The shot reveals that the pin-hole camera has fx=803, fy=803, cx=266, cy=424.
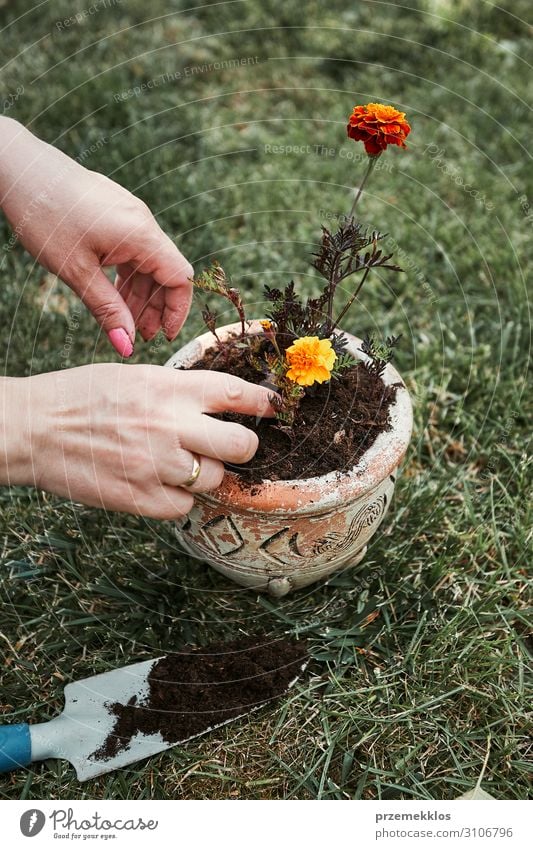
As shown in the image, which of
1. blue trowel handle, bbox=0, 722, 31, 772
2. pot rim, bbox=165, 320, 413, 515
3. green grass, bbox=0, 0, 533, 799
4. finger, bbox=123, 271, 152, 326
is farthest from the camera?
finger, bbox=123, 271, 152, 326

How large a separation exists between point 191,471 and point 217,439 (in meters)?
0.08

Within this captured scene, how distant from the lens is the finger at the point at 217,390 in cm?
148

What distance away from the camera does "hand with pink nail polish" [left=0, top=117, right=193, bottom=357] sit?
5.65 ft

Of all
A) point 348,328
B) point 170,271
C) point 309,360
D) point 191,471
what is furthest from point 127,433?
point 348,328

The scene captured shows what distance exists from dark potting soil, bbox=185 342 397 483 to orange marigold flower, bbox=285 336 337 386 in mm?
201

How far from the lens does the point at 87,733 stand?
1.76m

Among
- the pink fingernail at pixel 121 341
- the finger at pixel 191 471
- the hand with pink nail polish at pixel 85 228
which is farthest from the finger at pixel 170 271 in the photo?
the finger at pixel 191 471

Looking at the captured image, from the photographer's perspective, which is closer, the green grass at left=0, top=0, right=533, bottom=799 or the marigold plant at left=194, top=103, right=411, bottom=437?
the marigold plant at left=194, top=103, right=411, bottom=437

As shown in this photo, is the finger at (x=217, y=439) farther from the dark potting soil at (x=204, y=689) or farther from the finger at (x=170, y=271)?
the dark potting soil at (x=204, y=689)

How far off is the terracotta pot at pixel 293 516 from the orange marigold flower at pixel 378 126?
1.69 feet

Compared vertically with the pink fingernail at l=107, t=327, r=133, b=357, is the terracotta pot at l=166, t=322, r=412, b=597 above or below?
below

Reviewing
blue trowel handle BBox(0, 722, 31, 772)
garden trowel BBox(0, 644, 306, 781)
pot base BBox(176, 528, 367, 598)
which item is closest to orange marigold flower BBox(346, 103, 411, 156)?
pot base BBox(176, 528, 367, 598)

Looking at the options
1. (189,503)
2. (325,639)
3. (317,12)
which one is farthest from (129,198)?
(317,12)

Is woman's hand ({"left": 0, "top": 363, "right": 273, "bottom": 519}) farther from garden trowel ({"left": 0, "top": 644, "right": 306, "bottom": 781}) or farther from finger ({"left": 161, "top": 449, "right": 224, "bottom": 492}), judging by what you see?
garden trowel ({"left": 0, "top": 644, "right": 306, "bottom": 781})
